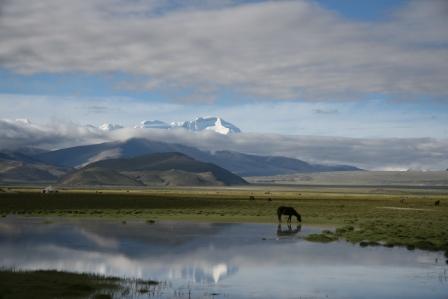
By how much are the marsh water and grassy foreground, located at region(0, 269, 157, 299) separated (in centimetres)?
114

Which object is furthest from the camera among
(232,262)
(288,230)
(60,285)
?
(288,230)

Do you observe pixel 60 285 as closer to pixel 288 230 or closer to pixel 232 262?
pixel 232 262

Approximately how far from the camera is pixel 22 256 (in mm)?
27344

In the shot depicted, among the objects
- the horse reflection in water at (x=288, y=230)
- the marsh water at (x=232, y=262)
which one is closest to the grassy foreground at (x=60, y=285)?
the marsh water at (x=232, y=262)

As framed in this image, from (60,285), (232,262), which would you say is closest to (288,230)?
(232,262)

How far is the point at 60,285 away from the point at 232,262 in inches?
338

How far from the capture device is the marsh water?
20.5 meters

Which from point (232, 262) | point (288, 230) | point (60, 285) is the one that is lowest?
point (60, 285)

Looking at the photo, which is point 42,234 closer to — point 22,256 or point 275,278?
point 22,256

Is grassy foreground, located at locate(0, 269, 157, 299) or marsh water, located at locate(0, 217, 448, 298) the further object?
marsh water, located at locate(0, 217, 448, 298)

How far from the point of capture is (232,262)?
87.1ft

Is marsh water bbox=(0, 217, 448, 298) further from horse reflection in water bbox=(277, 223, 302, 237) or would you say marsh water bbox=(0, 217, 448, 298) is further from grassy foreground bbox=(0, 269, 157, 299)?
grassy foreground bbox=(0, 269, 157, 299)

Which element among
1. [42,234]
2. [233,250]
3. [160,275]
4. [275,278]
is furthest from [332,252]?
[42,234]

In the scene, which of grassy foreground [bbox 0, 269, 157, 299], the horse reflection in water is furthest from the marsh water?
grassy foreground [bbox 0, 269, 157, 299]
